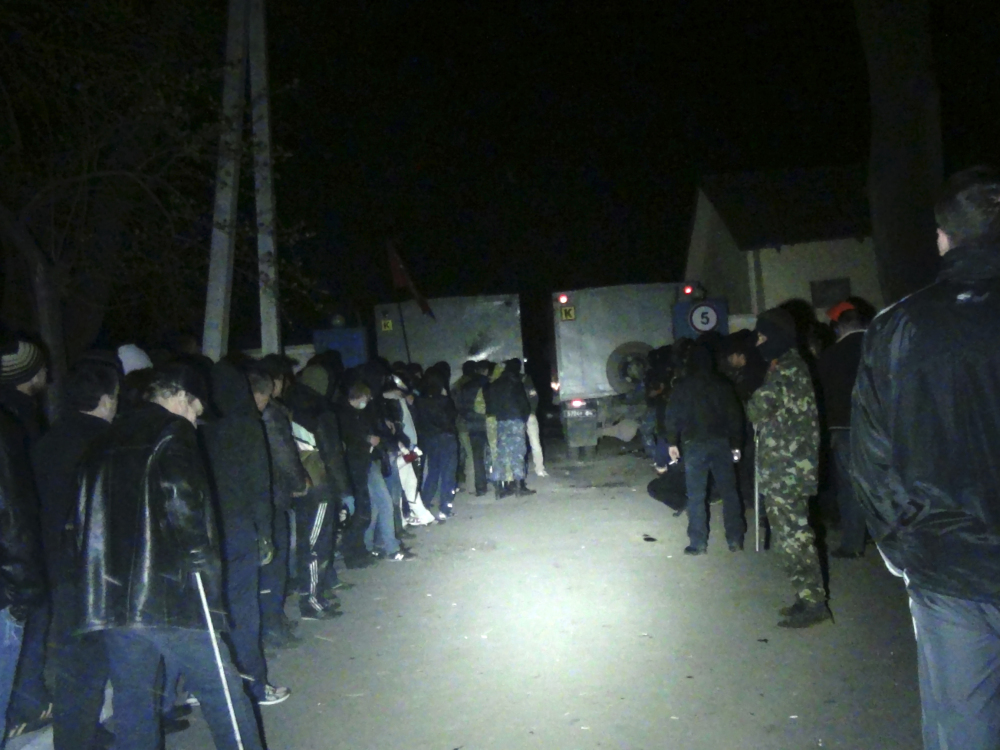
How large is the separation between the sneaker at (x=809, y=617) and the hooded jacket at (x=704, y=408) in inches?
95.4

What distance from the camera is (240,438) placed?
18.1 feet

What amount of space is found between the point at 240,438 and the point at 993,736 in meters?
4.13

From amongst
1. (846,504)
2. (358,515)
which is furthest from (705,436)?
(358,515)

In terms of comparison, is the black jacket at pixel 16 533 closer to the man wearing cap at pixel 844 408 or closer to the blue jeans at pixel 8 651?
the blue jeans at pixel 8 651

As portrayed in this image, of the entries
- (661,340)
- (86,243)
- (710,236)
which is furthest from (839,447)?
(710,236)

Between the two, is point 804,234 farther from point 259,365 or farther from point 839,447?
point 259,365

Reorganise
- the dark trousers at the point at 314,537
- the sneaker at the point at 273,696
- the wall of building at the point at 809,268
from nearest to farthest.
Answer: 1. the sneaker at the point at 273,696
2. the dark trousers at the point at 314,537
3. the wall of building at the point at 809,268

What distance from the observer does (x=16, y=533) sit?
4.13 metres

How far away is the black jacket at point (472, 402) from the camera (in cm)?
1366

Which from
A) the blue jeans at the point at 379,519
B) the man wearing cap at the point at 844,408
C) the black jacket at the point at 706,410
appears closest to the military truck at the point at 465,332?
the blue jeans at the point at 379,519

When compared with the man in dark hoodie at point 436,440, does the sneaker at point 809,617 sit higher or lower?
lower

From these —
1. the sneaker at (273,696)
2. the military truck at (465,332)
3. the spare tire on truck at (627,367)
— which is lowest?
the sneaker at (273,696)

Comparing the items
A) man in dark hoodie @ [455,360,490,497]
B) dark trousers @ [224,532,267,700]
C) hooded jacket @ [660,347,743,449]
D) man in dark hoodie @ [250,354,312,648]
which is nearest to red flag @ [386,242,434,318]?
man in dark hoodie @ [455,360,490,497]

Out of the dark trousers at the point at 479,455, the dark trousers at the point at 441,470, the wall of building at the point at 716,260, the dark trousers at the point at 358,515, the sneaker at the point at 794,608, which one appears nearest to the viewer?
the sneaker at the point at 794,608
